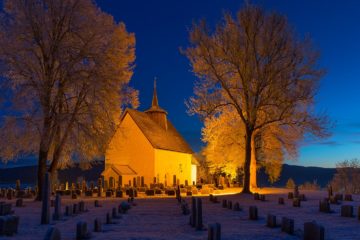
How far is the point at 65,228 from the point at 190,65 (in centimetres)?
2226

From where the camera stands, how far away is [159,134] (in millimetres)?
51125

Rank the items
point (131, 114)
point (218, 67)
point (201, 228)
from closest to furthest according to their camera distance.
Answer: point (201, 228), point (218, 67), point (131, 114)

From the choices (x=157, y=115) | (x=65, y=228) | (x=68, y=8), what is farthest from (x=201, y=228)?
(x=157, y=115)

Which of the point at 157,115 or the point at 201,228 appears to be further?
the point at 157,115

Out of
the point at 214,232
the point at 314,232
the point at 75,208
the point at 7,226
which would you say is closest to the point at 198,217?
the point at 214,232

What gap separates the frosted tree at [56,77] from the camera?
26203mm

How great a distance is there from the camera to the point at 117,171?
4356 centimetres

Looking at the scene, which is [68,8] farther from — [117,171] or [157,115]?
[157,115]

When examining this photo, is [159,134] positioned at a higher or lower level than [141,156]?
higher

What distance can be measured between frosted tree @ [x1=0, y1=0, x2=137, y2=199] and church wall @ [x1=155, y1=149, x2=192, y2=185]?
1808 centimetres

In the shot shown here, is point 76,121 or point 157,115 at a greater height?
point 157,115

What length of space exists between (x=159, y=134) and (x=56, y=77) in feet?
80.5

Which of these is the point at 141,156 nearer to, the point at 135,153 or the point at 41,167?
the point at 135,153

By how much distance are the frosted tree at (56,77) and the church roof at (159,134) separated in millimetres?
17896
